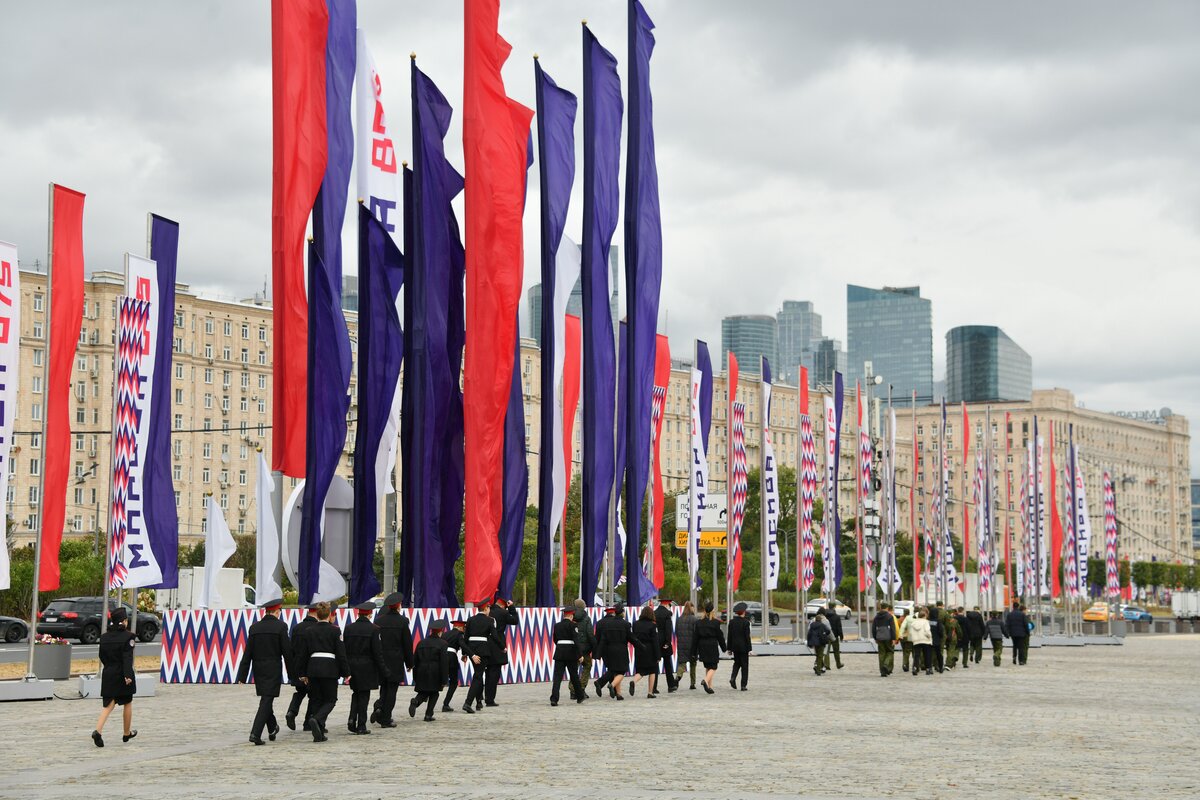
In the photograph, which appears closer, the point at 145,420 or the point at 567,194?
the point at 145,420

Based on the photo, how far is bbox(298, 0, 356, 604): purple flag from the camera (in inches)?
1064

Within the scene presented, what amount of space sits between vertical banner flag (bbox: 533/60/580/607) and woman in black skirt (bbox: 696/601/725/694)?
3.16 m

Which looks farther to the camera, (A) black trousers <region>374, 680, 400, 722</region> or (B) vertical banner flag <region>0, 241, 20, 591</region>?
(B) vertical banner flag <region>0, 241, 20, 591</region>

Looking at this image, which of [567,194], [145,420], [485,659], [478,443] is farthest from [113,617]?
[567,194]

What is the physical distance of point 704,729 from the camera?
67.3 feet

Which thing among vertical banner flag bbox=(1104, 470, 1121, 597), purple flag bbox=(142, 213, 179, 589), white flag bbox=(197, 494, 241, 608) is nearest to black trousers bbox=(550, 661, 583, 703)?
purple flag bbox=(142, 213, 179, 589)

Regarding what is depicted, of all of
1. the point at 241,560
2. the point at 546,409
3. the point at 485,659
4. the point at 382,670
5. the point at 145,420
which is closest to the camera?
the point at 382,670

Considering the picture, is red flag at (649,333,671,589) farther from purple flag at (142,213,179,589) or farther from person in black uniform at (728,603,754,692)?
purple flag at (142,213,179,589)

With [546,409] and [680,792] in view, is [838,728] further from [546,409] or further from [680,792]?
[546,409]

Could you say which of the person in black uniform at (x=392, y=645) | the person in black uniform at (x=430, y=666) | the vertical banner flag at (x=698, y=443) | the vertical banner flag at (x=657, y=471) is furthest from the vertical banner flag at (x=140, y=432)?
the vertical banner flag at (x=698, y=443)

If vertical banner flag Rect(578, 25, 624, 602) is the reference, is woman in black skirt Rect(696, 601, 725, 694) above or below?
below

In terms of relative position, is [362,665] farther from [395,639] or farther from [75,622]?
[75,622]

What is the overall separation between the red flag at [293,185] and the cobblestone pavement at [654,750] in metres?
4.77

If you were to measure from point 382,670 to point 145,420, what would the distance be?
8565mm
